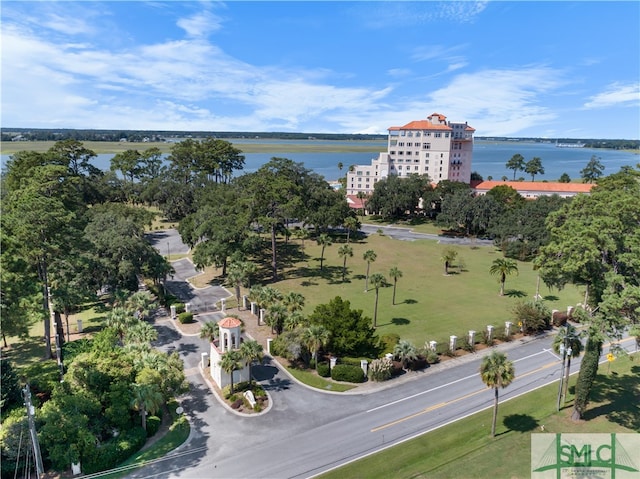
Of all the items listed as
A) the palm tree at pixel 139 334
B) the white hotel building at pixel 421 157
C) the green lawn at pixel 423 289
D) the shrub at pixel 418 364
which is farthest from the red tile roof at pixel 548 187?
the palm tree at pixel 139 334

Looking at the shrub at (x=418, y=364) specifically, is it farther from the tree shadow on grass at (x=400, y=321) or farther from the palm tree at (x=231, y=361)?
the palm tree at (x=231, y=361)

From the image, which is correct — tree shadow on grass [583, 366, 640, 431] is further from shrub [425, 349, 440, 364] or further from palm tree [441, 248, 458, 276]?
palm tree [441, 248, 458, 276]

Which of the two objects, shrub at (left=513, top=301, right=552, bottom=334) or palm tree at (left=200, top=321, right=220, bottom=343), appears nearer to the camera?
palm tree at (left=200, top=321, right=220, bottom=343)

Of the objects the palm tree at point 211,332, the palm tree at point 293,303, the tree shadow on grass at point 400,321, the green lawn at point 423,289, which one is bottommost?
the tree shadow on grass at point 400,321

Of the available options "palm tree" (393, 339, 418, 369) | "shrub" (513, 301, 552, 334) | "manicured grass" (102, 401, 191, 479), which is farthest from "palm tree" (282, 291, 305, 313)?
"shrub" (513, 301, 552, 334)

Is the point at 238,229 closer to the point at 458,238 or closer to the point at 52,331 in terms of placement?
the point at 52,331

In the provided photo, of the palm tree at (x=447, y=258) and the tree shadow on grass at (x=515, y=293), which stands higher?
the palm tree at (x=447, y=258)
